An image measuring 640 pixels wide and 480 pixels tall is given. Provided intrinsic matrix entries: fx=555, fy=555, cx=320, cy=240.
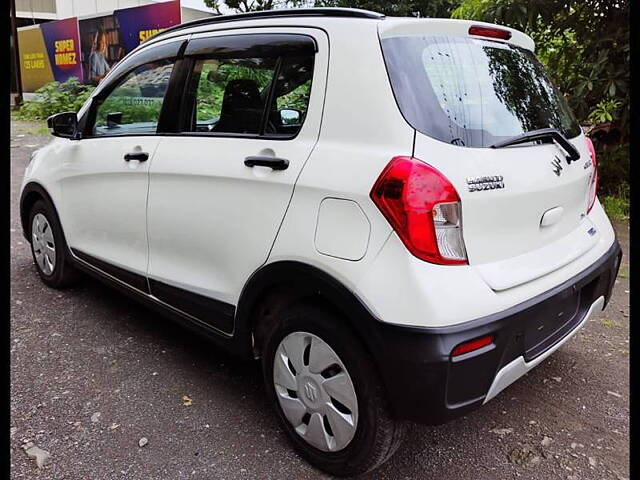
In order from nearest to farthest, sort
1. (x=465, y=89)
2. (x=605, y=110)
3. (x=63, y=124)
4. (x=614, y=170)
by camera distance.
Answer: (x=465, y=89), (x=63, y=124), (x=605, y=110), (x=614, y=170)

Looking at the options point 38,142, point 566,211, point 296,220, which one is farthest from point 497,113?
point 38,142

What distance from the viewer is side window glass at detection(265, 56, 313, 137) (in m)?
2.29

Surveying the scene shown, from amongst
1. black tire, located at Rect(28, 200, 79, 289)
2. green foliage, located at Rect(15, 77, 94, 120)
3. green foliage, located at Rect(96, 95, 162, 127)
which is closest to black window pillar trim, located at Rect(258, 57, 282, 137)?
green foliage, located at Rect(96, 95, 162, 127)

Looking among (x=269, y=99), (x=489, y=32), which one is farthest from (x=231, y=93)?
(x=489, y=32)

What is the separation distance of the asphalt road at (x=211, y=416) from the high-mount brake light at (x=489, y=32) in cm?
174

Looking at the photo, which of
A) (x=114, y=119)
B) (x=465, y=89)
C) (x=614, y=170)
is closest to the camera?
(x=465, y=89)

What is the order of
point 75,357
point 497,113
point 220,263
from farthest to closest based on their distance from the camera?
point 75,357 → point 220,263 → point 497,113

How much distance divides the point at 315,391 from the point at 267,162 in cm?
94

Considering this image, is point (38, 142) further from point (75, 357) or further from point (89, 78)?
point (75, 357)

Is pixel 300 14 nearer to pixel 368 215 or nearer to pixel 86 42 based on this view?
pixel 368 215

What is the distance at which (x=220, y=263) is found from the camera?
8.34ft

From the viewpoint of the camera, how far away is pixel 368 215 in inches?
76.4

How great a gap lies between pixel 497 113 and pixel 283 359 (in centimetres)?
133

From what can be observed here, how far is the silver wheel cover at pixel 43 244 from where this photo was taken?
4.03 m
